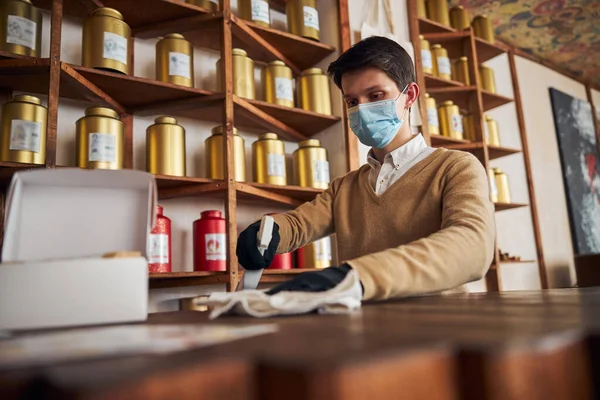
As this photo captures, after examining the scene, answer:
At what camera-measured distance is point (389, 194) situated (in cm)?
129

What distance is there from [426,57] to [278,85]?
110cm

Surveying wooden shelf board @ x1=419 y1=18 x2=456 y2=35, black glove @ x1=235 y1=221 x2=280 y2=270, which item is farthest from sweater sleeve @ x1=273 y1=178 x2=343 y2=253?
wooden shelf board @ x1=419 y1=18 x2=456 y2=35

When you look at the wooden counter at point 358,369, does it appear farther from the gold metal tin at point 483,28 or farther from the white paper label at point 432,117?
the gold metal tin at point 483,28

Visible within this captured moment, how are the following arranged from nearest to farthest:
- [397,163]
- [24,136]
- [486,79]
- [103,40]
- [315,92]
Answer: [397,163]
[24,136]
[103,40]
[315,92]
[486,79]

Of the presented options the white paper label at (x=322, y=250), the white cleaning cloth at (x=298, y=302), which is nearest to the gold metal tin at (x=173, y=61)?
the white paper label at (x=322, y=250)

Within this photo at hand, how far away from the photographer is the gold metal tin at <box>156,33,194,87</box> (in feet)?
6.11

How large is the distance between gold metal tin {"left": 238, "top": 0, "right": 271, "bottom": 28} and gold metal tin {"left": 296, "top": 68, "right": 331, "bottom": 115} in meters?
0.32

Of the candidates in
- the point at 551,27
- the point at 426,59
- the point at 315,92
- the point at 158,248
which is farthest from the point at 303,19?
Answer: the point at 551,27

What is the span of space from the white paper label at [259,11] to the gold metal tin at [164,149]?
70cm

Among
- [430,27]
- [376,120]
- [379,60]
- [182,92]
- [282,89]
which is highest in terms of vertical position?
[430,27]

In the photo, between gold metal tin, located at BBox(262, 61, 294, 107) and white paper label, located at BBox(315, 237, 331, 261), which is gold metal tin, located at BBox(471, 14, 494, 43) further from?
white paper label, located at BBox(315, 237, 331, 261)

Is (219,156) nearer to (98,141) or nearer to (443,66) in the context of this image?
(98,141)

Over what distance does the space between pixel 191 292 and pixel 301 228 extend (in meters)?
0.85

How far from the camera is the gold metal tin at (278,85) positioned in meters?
2.15
